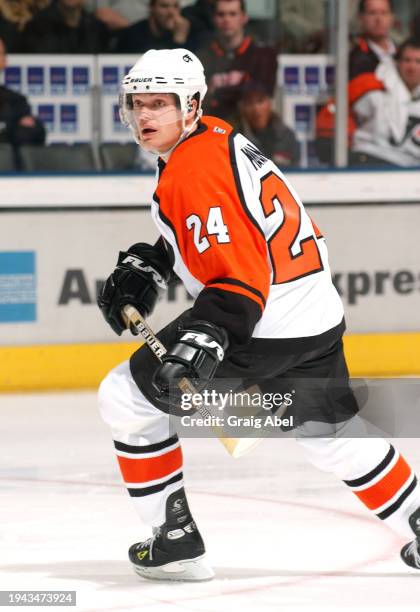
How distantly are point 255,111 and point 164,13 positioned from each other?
576mm

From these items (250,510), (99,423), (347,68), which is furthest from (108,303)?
(347,68)

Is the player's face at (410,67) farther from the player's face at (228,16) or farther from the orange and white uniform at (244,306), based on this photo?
the orange and white uniform at (244,306)

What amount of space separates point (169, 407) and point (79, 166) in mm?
3070

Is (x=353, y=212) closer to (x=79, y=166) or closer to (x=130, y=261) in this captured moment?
(x=79, y=166)

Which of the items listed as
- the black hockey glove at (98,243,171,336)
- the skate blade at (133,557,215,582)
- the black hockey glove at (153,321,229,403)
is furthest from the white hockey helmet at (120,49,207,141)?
the skate blade at (133,557,215,582)

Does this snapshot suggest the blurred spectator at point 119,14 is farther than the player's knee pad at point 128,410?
Yes

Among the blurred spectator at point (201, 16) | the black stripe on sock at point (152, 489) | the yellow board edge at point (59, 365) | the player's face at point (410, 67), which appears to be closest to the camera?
the black stripe on sock at point (152, 489)

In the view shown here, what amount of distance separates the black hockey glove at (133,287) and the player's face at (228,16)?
9.76ft

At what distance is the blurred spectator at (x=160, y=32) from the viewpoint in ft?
18.9

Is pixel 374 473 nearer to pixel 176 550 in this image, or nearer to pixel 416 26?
pixel 176 550

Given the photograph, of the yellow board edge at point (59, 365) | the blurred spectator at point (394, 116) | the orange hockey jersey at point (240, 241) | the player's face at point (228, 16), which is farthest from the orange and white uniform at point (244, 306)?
the blurred spectator at point (394, 116)

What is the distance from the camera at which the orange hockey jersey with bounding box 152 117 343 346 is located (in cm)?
262

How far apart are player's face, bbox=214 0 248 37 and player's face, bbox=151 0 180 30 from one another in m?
0.18

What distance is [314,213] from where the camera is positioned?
19.0 ft
